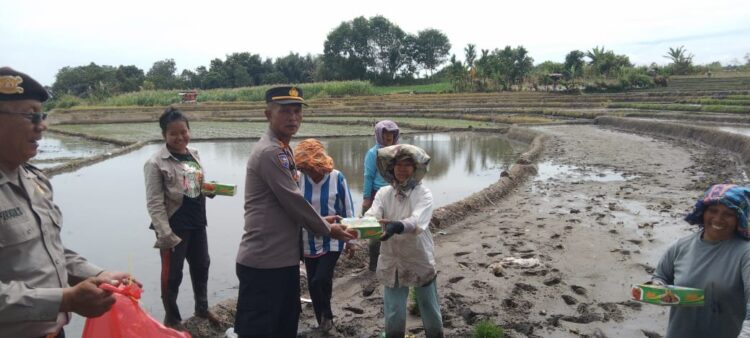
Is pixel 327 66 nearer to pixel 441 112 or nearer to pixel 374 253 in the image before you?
pixel 441 112

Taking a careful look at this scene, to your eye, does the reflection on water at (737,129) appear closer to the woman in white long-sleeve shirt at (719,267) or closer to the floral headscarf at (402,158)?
the woman in white long-sleeve shirt at (719,267)

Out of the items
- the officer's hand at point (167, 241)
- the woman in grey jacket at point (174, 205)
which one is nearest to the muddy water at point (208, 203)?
the woman in grey jacket at point (174, 205)

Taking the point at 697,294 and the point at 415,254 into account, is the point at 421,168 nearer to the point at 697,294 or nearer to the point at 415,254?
the point at 415,254

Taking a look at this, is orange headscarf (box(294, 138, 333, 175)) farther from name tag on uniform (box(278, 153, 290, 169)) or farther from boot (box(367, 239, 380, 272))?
boot (box(367, 239, 380, 272))

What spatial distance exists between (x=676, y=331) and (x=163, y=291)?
3562mm

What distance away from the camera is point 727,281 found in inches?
110

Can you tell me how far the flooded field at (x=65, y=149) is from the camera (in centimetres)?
1609

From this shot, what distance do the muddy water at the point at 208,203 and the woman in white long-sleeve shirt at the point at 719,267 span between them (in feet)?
13.3

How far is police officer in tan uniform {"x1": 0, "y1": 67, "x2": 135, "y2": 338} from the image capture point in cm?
189

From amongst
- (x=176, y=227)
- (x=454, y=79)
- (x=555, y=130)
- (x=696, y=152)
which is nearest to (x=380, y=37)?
(x=454, y=79)

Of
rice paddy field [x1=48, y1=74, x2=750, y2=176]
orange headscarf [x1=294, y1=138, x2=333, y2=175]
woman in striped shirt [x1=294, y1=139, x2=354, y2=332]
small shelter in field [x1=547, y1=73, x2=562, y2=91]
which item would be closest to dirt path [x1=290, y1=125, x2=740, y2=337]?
woman in striped shirt [x1=294, y1=139, x2=354, y2=332]

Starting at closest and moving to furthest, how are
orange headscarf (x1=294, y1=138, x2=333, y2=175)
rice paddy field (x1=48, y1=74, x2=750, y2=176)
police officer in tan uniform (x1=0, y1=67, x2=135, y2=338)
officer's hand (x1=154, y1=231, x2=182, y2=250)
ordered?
1. police officer in tan uniform (x1=0, y1=67, x2=135, y2=338)
2. officer's hand (x1=154, y1=231, x2=182, y2=250)
3. orange headscarf (x1=294, y1=138, x2=333, y2=175)
4. rice paddy field (x1=48, y1=74, x2=750, y2=176)

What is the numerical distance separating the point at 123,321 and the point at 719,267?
9.26 ft

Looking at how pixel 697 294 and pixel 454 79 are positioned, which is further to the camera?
pixel 454 79
